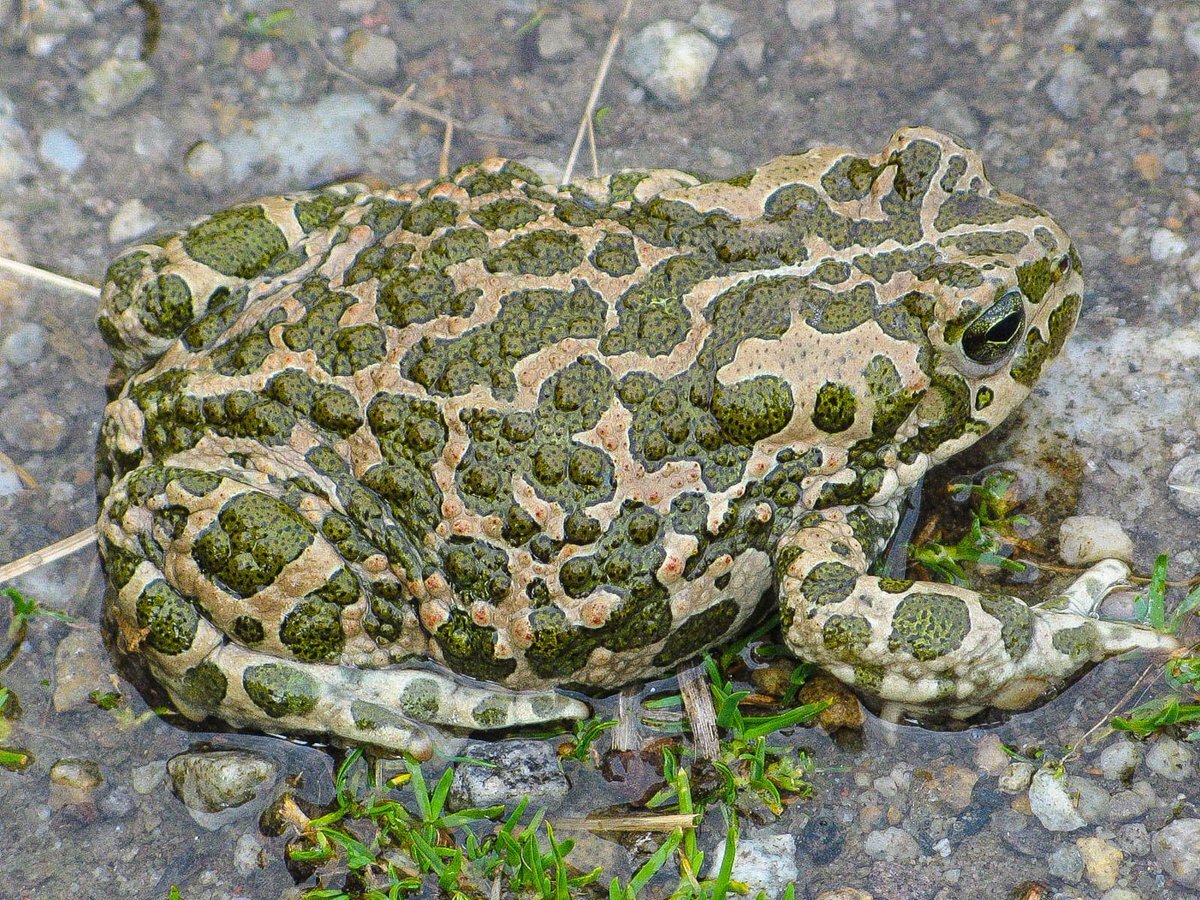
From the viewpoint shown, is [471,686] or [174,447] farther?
[471,686]

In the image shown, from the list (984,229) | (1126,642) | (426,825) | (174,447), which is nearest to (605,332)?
(984,229)

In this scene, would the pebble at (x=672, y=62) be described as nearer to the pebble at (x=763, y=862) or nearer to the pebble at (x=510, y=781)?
the pebble at (x=510, y=781)

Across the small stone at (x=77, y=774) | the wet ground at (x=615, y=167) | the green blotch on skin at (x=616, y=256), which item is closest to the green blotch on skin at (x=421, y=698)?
the wet ground at (x=615, y=167)

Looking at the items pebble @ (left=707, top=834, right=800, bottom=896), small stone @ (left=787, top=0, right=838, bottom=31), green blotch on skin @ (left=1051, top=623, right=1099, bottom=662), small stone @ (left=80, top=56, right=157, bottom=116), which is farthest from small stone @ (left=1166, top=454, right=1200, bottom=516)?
small stone @ (left=80, top=56, right=157, bottom=116)

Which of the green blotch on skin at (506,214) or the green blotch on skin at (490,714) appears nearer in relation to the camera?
the green blotch on skin at (506,214)

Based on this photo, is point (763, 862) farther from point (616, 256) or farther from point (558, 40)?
point (558, 40)

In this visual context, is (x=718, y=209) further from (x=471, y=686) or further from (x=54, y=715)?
(x=54, y=715)
